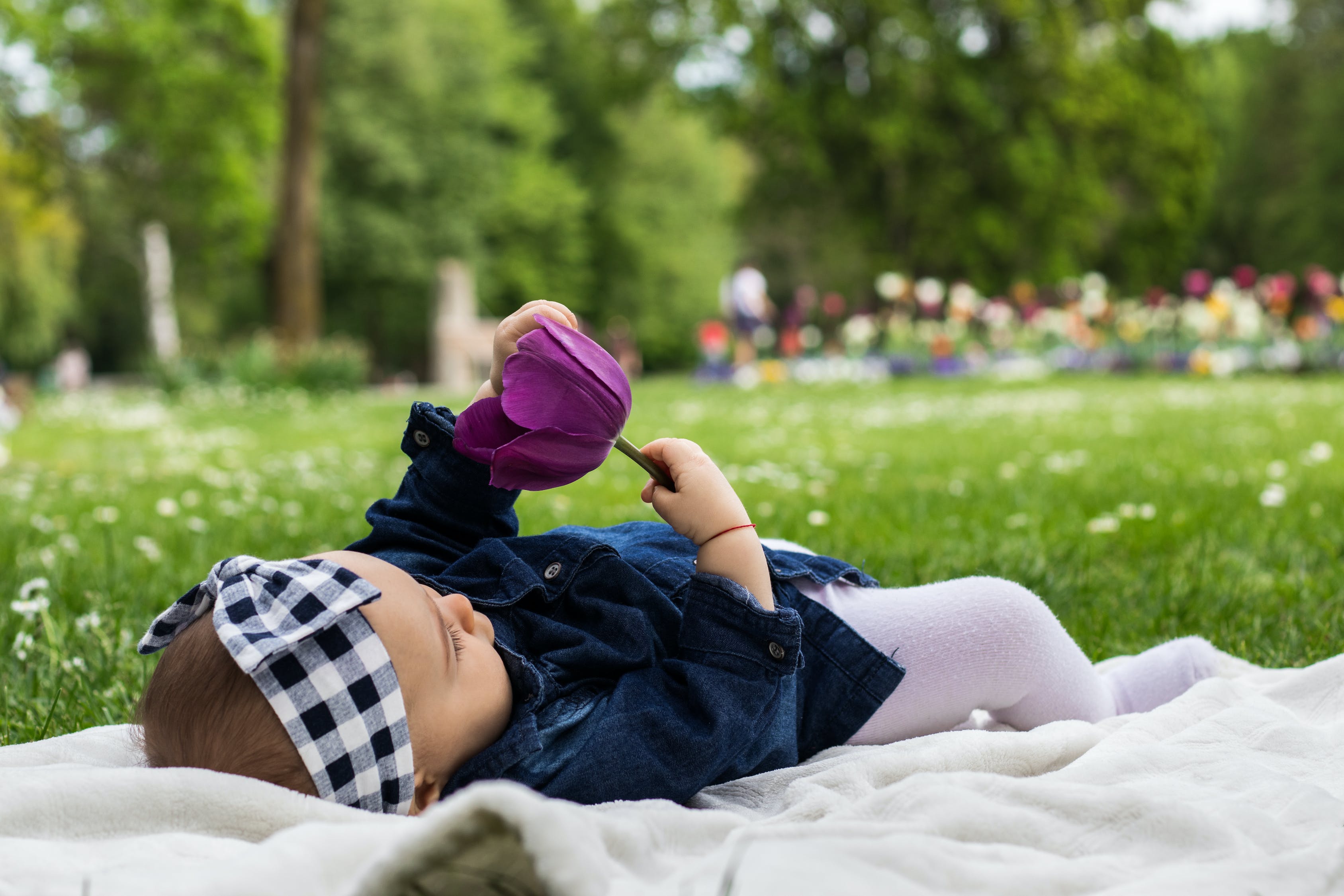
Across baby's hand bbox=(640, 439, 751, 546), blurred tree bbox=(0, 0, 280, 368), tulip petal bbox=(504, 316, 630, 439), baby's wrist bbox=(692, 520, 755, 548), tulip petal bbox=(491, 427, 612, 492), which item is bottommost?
baby's wrist bbox=(692, 520, 755, 548)

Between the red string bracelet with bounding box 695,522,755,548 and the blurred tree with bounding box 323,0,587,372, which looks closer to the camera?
the red string bracelet with bounding box 695,522,755,548

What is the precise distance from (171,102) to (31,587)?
673 inches

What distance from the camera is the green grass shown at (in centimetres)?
262

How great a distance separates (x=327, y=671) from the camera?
1.47 metres

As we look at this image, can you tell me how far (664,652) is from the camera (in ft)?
6.04

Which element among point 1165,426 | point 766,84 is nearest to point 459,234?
point 766,84

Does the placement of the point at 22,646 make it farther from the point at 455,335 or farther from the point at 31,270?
the point at 31,270

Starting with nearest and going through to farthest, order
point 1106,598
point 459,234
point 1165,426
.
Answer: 1. point 1106,598
2. point 1165,426
3. point 459,234

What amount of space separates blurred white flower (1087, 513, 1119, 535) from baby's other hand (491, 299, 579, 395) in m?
2.26

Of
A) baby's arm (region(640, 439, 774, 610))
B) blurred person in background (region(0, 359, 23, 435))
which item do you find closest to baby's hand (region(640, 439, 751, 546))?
baby's arm (region(640, 439, 774, 610))

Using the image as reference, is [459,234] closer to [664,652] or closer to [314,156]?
[314,156]

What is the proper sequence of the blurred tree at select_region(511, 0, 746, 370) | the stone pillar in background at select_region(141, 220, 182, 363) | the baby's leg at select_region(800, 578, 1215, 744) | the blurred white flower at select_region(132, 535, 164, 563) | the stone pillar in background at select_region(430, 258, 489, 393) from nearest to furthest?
the baby's leg at select_region(800, 578, 1215, 744) → the blurred white flower at select_region(132, 535, 164, 563) → the stone pillar in background at select_region(430, 258, 489, 393) → the stone pillar in background at select_region(141, 220, 182, 363) → the blurred tree at select_region(511, 0, 746, 370)

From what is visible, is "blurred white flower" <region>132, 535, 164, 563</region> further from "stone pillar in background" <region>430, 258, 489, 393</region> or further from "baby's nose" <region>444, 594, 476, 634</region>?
"stone pillar in background" <region>430, 258, 489, 393</region>

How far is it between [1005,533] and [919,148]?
21.4 m
